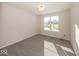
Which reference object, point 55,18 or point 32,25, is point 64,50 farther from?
point 32,25

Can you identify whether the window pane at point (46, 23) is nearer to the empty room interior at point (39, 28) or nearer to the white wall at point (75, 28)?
the empty room interior at point (39, 28)

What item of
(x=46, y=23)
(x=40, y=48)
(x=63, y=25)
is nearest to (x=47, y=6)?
(x=46, y=23)

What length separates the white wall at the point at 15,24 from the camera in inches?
42.8

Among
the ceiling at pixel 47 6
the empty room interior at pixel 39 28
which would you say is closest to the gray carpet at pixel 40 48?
the empty room interior at pixel 39 28

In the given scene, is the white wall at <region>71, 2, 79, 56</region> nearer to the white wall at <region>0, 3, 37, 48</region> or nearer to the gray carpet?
the gray carpet

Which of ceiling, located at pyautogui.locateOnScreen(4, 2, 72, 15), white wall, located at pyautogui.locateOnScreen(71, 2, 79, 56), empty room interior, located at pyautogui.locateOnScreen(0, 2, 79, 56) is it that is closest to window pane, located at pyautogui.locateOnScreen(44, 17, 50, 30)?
empty room interior, located at pyautogui.locateOnScreen(0, 2, 79, 56)

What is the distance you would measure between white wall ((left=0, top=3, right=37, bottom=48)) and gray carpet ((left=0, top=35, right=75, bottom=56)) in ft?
0.26

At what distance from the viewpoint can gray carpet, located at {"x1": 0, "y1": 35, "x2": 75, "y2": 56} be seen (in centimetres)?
110

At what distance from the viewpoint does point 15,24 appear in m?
1.13

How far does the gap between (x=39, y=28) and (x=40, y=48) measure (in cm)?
30

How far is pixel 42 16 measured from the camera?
3.88ft

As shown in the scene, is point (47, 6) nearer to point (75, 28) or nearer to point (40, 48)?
point (75, 28)

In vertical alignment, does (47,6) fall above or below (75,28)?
above

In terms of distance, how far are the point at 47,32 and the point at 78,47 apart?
0.48 metres
